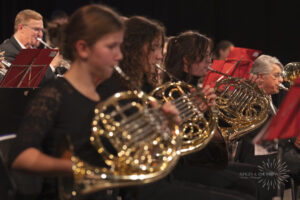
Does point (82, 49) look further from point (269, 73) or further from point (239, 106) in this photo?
point (269, 73)

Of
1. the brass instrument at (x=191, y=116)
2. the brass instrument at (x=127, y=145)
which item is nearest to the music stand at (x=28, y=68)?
the brass instrument at (x=191, y=116)

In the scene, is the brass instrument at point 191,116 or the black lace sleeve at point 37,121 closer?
the black lace sleeve at point 37,121

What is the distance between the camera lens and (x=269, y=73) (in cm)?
343

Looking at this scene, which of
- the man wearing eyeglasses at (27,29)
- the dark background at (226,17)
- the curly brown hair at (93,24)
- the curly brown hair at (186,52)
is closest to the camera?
the curly brown hair at (93,24)

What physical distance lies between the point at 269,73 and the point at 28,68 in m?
1.84

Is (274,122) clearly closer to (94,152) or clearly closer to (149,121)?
(149,121)

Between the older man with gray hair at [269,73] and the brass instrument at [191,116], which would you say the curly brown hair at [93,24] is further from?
the older man with gray hair at [269,73]

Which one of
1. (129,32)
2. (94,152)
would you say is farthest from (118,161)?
(129,32)

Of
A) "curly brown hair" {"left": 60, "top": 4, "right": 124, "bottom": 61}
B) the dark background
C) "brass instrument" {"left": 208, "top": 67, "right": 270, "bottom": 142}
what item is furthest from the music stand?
the dark background

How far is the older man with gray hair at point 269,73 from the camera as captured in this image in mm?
3406

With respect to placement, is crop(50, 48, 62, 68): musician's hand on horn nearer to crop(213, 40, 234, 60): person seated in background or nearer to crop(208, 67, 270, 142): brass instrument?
crop(208, 67, 270, 142): brass instrument

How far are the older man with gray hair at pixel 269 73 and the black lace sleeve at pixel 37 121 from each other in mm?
2217

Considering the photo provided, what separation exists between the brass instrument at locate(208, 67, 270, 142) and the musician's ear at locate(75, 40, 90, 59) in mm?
1287

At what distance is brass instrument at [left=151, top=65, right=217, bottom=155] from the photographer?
2.05m
